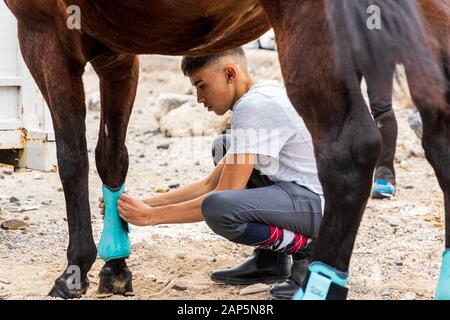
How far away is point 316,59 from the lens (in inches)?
83.7

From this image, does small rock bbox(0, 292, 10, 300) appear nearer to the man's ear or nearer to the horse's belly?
the horse's belly

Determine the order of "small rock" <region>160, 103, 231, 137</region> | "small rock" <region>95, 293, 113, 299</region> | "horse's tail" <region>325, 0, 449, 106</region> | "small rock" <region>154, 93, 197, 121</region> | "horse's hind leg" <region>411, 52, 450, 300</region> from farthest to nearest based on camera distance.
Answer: "small rock" <region>154, 93, 197, 121</region>
"small rock" <region>160, 103, 231, 137</region>
"small rock" <region>95, 293, 113, 299</region>
"horse's hind leg" <region>411, 52, 450, 300</region>
"horse's tail" <region>325, 0, 449, 106</region>

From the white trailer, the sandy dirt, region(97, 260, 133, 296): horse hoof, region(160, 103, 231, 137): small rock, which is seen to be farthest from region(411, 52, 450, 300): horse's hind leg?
region(160, 103, 231, 137): small rock

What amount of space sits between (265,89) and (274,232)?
63 cm

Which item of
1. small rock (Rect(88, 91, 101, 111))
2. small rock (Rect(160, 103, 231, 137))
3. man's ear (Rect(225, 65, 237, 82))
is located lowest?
small rock (Rect(160, 103, 231, 137))

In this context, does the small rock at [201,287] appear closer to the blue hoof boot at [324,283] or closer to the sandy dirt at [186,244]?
the sandy dirt at [186,244]

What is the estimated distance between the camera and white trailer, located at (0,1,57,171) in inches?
211

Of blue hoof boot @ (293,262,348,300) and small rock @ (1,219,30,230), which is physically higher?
blue hoof boot @ (293,262,348,300)

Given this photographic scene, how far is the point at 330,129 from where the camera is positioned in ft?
7.01

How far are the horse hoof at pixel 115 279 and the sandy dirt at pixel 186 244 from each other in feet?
0.18

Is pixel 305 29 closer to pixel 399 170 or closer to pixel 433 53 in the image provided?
pixel 433 53

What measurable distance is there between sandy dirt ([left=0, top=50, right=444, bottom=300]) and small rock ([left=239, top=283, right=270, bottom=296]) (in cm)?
4
